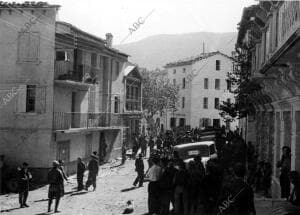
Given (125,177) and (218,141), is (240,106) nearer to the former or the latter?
(218,141)

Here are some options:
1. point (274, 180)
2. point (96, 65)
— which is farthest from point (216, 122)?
point (274, 180)

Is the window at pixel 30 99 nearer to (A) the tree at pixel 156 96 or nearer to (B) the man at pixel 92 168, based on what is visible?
(B) the man at pixel 92 168

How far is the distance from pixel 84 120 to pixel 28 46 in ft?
20.2

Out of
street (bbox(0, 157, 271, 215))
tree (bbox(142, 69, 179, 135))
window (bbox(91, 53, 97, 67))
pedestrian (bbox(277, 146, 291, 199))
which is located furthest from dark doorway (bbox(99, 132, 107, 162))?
tree (bbox(142, 69, 179, 135))

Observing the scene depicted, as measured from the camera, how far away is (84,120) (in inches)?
1034

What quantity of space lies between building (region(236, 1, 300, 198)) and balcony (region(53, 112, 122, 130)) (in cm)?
1003

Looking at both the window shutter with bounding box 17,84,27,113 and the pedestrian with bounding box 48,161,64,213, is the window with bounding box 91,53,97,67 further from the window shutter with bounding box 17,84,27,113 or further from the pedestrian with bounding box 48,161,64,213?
the pedestrian with bounding box 48,161,64,213

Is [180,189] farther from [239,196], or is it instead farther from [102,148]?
[102,148]

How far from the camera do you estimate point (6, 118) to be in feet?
73.4

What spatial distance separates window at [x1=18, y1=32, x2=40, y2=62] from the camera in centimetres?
2206

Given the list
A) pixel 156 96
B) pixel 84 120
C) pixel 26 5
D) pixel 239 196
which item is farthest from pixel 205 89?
pixel 239 196

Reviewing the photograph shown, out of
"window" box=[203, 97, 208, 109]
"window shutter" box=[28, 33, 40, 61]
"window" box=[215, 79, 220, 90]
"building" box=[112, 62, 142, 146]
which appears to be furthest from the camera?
"window" box=[215, 79, 220, 90]

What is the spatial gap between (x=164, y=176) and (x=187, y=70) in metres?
47.3

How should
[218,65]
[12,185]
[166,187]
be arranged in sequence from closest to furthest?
[166,187] → [12,185] → [218,65]
